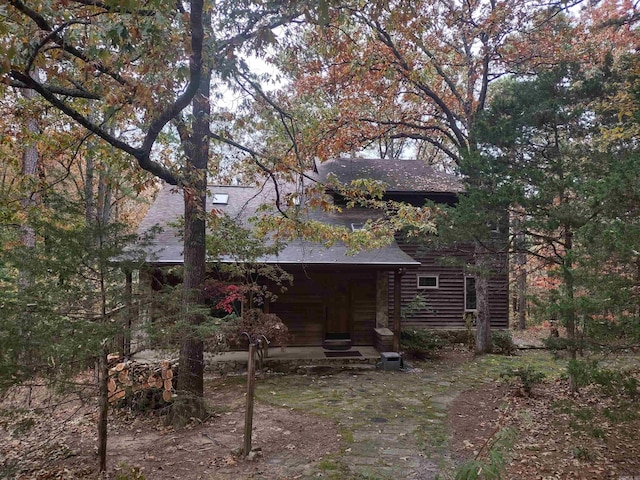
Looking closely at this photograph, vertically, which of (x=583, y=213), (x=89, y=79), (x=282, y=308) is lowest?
(x=282, y=308)

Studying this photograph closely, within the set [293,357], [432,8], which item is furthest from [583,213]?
[432,8]

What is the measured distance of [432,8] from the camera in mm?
12461

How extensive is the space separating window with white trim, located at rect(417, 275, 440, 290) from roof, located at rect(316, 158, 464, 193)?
329 cm

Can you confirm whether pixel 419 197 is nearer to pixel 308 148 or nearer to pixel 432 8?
pixel 432 8

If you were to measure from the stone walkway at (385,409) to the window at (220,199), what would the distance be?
6.43m

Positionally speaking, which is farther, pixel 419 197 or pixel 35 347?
pixel 419 197

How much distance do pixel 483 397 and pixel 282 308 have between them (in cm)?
619

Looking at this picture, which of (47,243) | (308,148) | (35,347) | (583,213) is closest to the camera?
(35,347)

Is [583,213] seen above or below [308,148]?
below

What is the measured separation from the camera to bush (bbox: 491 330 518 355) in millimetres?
13711

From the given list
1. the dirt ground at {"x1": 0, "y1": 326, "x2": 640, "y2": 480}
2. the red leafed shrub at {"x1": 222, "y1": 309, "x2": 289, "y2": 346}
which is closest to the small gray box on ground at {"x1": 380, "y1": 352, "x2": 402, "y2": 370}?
the dirt ground at {"x1": 0, "y1": 326, "x2": 640, "y2": 480}

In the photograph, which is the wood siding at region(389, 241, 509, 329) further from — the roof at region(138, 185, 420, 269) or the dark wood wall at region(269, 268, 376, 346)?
the roof at region(138, 185, 420, 269)

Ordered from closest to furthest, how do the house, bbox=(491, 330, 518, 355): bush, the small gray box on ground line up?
the small gray box on ground → the house → bbox=(491, 330, 518, 355): bush

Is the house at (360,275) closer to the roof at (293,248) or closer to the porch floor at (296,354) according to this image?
the roof at (293,248)
